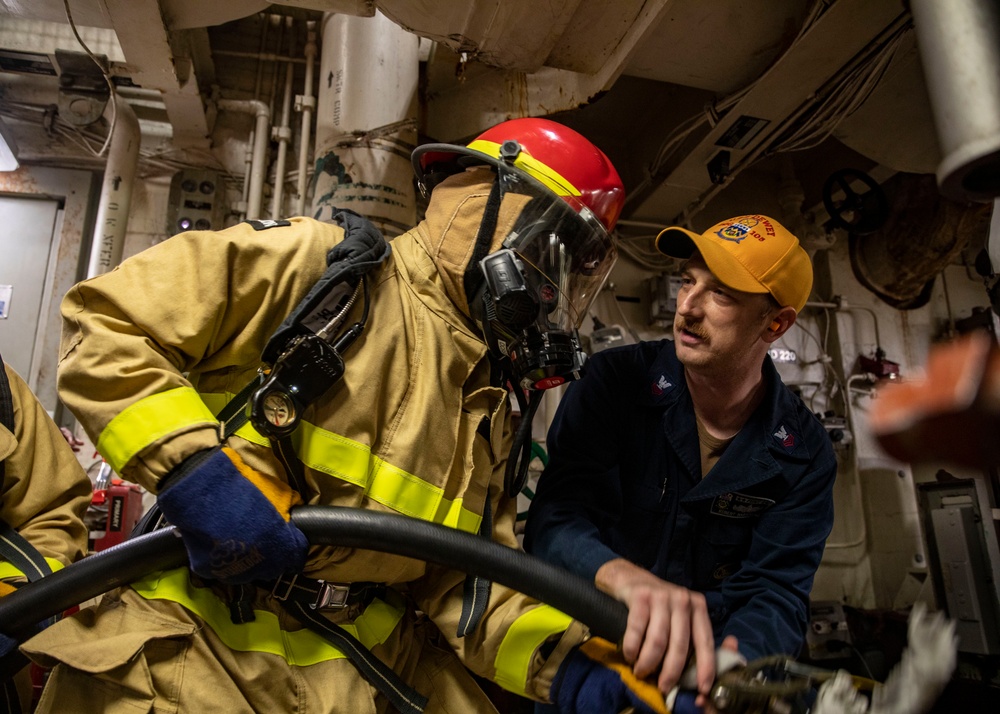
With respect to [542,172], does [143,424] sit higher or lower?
lower

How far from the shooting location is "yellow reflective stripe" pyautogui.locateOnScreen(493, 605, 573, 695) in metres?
1.15

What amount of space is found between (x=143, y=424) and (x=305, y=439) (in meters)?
0.25

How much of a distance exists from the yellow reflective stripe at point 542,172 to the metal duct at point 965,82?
836 mm

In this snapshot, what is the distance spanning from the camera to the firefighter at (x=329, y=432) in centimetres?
95

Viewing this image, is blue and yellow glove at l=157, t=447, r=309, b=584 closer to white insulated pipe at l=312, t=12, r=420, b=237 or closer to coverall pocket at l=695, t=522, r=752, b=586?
coverall pocket at l=695, t=522, r=752, b=586

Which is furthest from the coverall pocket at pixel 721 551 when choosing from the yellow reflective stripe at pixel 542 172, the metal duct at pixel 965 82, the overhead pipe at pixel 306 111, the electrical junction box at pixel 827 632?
the overhead pipe at pixel 306 111

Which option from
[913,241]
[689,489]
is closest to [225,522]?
[689,489]

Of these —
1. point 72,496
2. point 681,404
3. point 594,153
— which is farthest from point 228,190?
point 681,404

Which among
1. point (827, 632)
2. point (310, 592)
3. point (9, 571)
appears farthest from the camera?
point (827, 632)

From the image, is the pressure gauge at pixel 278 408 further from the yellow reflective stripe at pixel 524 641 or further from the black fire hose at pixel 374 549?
the yellow reflective stripe at pixel 524 641

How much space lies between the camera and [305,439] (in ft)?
3.52

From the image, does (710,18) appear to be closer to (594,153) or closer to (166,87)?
(594,153)

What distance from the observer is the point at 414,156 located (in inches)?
59.2

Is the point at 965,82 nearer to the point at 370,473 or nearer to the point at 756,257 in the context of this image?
the point at 370,473
